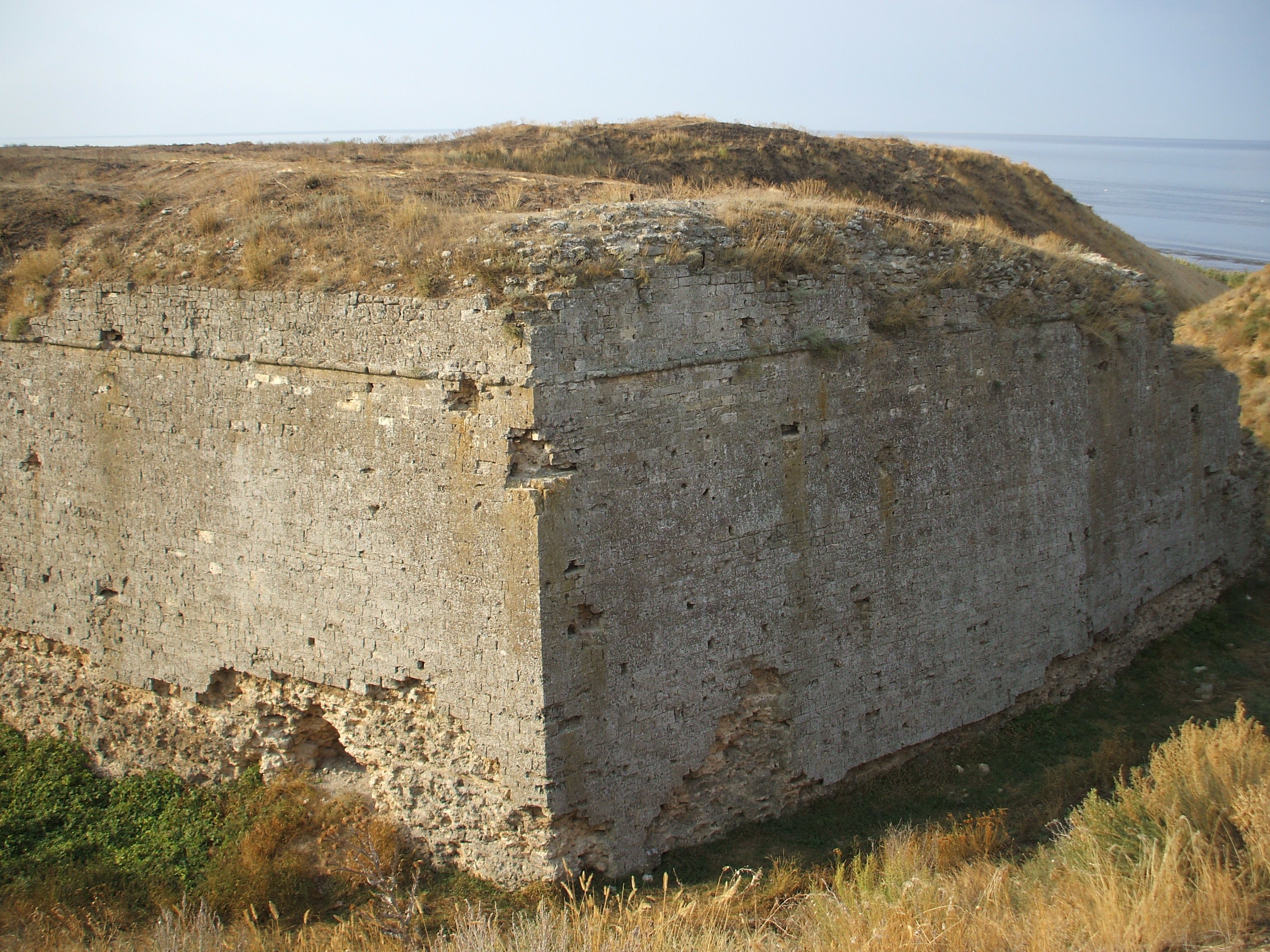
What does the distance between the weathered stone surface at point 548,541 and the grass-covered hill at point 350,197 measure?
383 mm

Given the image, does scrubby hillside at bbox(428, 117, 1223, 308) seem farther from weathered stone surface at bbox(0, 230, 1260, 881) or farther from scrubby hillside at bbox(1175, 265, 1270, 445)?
weathered stone surface at bbox(0, 230, 1260, 881)

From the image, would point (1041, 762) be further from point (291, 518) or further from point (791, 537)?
point (291, 518)

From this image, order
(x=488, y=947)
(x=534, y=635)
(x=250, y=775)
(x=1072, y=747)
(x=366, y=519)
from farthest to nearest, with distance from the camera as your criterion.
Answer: (x=1072, y=747) < (x=250, y=775) < (x=366, y=519) < (x=534, y=635) < (x=488, y=947)

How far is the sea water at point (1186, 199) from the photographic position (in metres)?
36.8

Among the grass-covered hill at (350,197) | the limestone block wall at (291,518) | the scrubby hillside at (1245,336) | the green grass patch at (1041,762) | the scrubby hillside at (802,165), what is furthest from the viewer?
the scrubby hillside at (1245,336)

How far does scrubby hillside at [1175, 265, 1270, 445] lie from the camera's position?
1409cm

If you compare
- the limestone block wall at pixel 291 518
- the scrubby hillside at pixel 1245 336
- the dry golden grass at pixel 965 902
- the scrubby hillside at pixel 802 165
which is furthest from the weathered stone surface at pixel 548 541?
the scrubby hillside at pixel 1245 336

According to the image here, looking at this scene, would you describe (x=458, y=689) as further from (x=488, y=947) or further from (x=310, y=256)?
(x=310, y=256)

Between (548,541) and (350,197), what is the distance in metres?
3.73

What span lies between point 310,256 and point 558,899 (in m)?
5.09

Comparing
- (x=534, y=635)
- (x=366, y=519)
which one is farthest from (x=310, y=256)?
(x=534, y=635)

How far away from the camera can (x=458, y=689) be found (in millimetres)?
7055

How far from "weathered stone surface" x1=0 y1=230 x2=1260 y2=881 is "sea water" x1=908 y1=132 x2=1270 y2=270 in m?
14.1

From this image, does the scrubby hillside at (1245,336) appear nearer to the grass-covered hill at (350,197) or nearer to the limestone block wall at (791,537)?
the grass-covered hill at (350,197)
